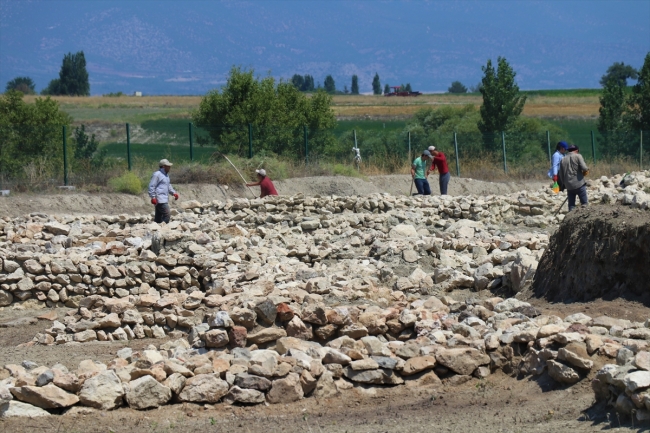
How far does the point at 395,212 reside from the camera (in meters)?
18.8

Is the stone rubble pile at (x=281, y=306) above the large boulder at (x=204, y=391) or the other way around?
above

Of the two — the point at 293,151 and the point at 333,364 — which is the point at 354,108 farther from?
the point at 333,364

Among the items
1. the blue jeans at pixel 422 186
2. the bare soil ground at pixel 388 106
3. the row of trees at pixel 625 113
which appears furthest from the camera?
the bare soil ground at pixel 388 106

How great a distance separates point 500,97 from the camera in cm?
3616

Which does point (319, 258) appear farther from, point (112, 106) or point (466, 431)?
point (112, 106)

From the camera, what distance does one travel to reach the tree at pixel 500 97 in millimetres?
36000

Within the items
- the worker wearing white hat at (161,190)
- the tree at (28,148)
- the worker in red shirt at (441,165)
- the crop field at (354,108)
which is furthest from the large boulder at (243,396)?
the crop field at (354,108)

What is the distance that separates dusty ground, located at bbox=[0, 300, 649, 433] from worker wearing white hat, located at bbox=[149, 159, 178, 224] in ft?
31.6

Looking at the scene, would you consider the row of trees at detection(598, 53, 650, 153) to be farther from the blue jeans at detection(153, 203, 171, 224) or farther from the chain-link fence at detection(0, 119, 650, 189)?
the blue jeans at detection(153, 203, 171, 224)

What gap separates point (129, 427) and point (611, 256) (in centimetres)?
514

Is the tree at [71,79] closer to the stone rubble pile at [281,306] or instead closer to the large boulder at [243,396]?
the stone rubble pile at [281,306]

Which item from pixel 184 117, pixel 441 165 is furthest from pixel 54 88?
pixel 441 165

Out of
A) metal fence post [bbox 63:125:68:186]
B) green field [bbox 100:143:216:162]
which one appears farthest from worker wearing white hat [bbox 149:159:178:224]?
green field [bbox 100:143:216:162]

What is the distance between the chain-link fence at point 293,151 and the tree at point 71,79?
2943 inches
